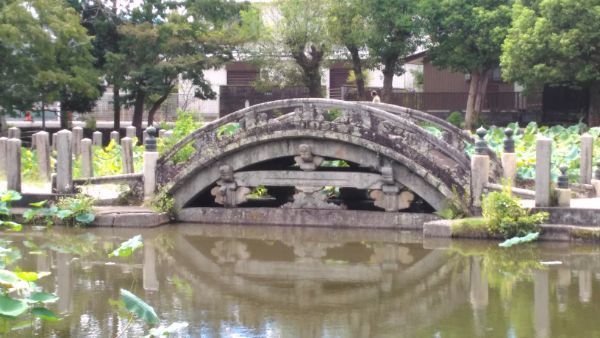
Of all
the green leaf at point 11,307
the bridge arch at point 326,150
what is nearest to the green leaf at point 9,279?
the green leaf at point 11,307

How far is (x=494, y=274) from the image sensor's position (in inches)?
511

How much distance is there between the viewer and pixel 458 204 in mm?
15859

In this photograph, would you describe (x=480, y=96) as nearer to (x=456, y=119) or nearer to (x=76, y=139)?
(x=456, y=119)

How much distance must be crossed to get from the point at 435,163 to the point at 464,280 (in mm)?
3608

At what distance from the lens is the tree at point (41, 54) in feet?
88.8

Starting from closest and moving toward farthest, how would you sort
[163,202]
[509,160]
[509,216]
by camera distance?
1. [509,216]
2. [509,160]
3. [163,202]

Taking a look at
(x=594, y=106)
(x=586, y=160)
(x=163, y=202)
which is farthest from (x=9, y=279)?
(x=594, y=106)

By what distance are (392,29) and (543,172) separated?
74.6 ft

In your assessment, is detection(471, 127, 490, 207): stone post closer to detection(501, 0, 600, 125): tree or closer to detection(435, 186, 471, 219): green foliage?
detection(435, 186, 471, 219): green foliage

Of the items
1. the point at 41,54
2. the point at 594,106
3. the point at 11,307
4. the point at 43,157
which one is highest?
the point at 41,54

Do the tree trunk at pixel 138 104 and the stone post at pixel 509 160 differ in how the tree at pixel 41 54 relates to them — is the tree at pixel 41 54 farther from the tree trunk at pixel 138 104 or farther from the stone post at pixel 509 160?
the stone post at pixel 509 160

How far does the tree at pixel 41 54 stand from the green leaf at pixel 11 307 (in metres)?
19.5

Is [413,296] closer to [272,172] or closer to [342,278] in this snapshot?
[342,278]

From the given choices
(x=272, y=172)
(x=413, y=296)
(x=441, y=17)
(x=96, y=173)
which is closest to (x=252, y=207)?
(x=272, y=172)
